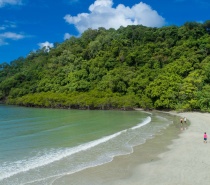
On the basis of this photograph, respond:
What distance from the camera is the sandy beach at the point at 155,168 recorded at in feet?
→ 46.0

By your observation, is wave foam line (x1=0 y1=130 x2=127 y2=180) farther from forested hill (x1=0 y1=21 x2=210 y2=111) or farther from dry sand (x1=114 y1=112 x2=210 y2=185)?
forested hill (x1=0 y1=21 x2=210 y2=111)

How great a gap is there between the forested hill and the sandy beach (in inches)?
1472

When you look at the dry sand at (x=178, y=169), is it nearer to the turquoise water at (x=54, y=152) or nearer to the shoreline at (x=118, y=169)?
the shoreline at (x=118, y=169)

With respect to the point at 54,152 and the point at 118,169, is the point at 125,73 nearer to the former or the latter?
the point at 54,152

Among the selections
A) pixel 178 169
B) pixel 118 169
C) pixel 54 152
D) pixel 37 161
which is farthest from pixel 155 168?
pixel 54 152

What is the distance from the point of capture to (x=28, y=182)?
14055 millimetres

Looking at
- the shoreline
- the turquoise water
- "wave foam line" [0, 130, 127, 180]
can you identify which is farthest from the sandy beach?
"wave foam line" [0, 130, 127, 180]

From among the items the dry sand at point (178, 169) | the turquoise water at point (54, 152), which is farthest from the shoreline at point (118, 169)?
the turquoise water at point (54, 152)

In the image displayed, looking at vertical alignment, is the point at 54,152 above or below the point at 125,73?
below

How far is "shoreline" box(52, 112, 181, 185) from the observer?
14.2 meters

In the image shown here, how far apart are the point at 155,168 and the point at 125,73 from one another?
6882 cm

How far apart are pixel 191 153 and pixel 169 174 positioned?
19.3 ft

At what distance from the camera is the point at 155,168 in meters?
16.3

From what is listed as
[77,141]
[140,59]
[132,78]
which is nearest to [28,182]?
[77,141]
